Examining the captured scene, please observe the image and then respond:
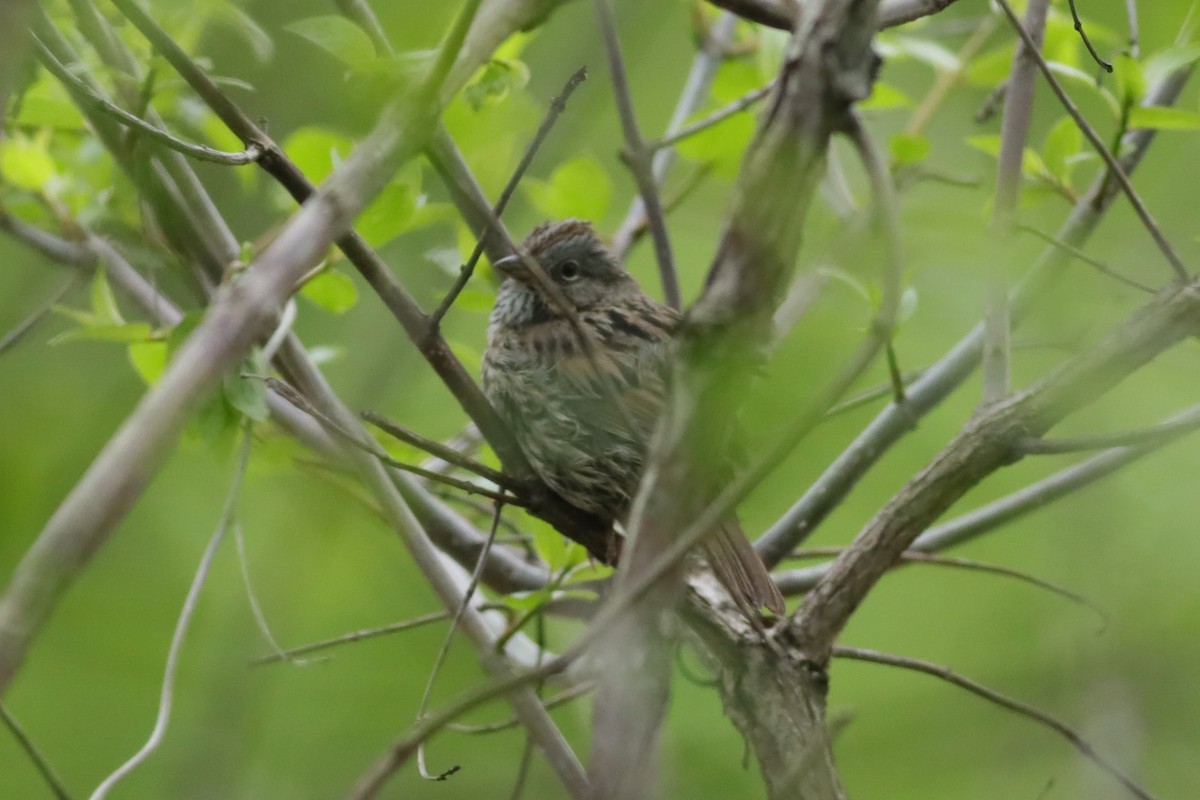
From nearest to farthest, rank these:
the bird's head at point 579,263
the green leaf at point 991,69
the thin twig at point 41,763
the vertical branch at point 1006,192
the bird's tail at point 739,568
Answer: the thin twig at point 41,763, the vertical branch at point 1006,192, the bird's tail at point 739,568, the green leaf at point 991,69, the bird's head at point 579,263

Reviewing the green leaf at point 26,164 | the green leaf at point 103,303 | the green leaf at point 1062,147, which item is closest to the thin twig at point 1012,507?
the green leaf at point 1062,147

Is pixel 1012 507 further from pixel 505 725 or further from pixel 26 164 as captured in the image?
pixel 26 164

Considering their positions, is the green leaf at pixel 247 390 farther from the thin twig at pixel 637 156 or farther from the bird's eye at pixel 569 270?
the bird's eye at pixel 569 270

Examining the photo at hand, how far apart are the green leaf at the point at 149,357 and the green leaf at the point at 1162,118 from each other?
208 centimetres

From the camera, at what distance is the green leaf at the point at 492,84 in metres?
2.47

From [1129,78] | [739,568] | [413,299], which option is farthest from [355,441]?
[1129,78]

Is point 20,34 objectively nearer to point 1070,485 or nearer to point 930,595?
point 1070,485

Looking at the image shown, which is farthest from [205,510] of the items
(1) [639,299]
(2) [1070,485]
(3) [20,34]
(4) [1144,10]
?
(4) [1144,10]

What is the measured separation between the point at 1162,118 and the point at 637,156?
1267 mm

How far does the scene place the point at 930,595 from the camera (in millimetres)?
4422

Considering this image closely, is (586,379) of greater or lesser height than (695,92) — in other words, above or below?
below

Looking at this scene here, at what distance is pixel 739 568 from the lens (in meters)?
2.77

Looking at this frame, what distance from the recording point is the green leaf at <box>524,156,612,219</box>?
3.24 m

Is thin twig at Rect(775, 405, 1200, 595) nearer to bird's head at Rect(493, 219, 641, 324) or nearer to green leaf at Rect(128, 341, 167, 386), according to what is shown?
bird's head at Rect(493, 219, 641, 324)
